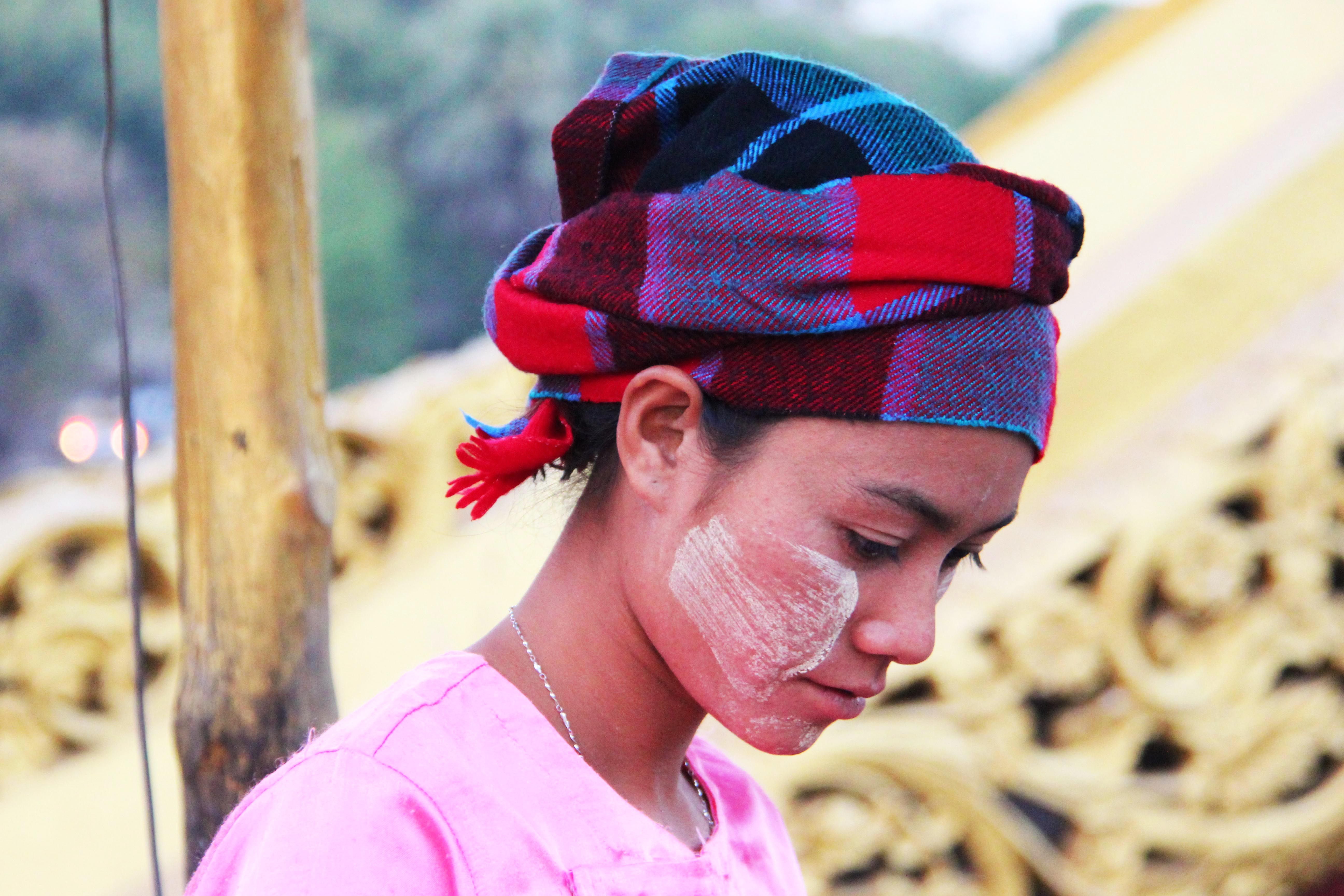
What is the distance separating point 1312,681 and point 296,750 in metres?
2.49

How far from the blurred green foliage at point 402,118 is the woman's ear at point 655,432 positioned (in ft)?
55.2

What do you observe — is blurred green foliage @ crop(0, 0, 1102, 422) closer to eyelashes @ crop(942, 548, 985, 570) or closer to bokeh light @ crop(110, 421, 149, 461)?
bokeh light @ crop(110, 421, 149, 461)

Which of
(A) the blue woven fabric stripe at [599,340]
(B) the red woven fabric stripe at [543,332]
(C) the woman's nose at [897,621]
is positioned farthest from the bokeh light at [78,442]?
(C) the woman's nose at [897,621]

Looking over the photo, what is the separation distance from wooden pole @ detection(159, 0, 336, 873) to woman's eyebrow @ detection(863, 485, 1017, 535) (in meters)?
0.84

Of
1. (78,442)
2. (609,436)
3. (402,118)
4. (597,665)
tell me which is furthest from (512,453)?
(402,118)

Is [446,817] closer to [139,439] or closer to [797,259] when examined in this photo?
[797,259]

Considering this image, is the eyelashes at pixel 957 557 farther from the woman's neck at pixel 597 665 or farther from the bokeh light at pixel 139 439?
the bokeh light at pixel 139 439

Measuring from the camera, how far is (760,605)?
50.3 inches

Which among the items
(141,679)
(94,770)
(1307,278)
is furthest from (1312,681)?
(94,770)

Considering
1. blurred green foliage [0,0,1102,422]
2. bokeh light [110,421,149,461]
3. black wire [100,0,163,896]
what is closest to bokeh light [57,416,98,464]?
bokeh light [110,421,149,461]

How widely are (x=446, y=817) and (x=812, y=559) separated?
16.0 inches

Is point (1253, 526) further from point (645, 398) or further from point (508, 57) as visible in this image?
point (508, 57)

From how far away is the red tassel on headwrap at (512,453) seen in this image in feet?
4.47

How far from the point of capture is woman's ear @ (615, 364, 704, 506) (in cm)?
125
